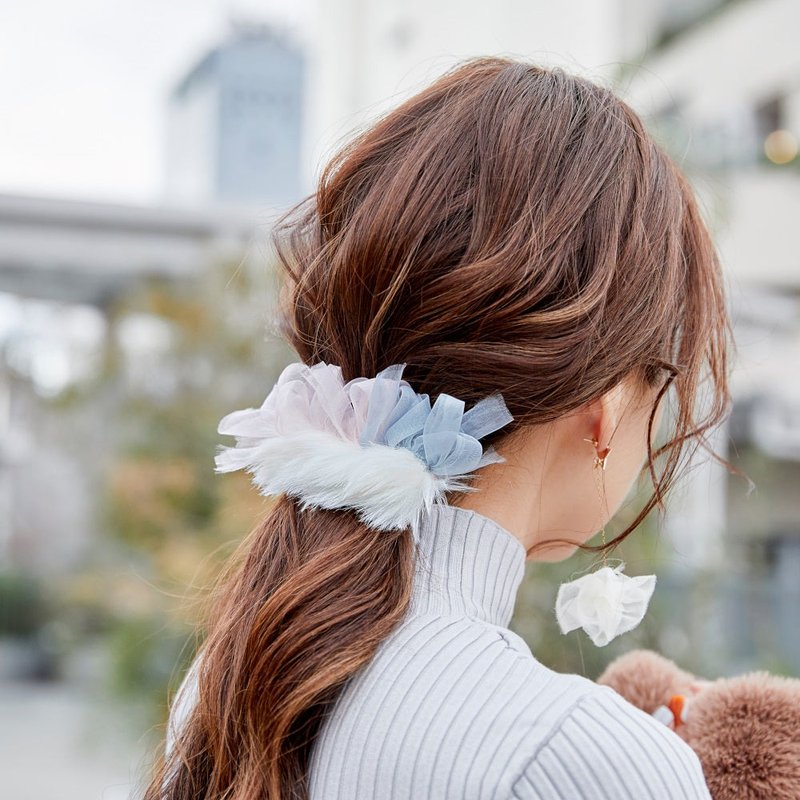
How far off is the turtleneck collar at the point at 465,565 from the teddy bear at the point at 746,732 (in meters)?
0.20

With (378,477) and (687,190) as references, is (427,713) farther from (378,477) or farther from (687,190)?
(687,190)

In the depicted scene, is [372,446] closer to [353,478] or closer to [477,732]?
[353,478]

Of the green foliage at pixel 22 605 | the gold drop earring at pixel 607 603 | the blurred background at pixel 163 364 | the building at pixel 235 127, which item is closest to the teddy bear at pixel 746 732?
the gold drop earring at pixel 607 603

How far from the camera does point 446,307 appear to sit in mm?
780

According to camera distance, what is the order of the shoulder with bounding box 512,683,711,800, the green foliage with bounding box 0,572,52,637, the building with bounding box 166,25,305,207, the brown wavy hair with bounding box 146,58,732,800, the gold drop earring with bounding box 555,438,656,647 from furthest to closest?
the building with bounding box 166,25,305,207 < the green foliage with bounding box 0,572,52,637 < the gold drop earring with bounding box 555,438,656,647 < the brown wavy hair with bounding box 146,58,732,800 < the shoulder with bounding box 512,683,711,800

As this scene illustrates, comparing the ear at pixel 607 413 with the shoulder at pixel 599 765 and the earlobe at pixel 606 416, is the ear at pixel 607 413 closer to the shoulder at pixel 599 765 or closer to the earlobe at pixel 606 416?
the earlobe at pixel 606 416

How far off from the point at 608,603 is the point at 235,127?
662cm

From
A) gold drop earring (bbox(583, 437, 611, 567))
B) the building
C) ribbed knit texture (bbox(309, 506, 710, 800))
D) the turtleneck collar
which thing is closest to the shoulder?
ribbed knit texture (bbox(309, 506, 710, 800))

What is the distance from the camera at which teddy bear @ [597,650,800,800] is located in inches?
32.0

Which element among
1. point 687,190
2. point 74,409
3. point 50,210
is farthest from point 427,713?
point 74,409

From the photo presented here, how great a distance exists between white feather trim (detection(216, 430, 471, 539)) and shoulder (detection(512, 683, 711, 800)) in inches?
7.8

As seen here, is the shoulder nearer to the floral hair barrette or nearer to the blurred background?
the floral hair barrette

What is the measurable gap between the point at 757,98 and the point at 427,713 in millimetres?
8063

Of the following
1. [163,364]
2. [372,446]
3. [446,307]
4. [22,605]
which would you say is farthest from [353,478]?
[22,605]
